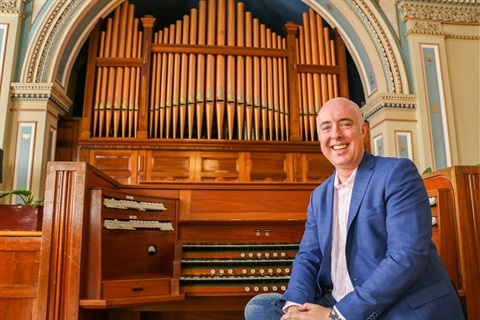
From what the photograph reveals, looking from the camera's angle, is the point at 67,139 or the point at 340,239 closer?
the point at 340,239

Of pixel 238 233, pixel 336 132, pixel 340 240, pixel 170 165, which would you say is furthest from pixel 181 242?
pixel 170 165

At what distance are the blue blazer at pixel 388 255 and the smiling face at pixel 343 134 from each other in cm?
6

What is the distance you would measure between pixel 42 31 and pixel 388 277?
4.98 metres

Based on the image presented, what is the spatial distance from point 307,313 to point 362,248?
0.33 meters

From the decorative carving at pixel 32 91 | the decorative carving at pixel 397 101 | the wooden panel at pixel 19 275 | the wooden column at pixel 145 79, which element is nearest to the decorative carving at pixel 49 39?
the decorative carving at pixel 32 91

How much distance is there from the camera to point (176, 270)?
2.73 metres

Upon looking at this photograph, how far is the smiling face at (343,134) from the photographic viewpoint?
1715mm

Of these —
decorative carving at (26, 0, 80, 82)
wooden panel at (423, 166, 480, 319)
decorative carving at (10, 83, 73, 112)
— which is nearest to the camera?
wooden panel at (423, 166, 480, 319)

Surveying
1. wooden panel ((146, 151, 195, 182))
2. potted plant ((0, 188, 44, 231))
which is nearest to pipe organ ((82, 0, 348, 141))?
wooden panel ((146, 151, 195, 182))

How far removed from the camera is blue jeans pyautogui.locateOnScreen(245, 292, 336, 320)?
5.54ft

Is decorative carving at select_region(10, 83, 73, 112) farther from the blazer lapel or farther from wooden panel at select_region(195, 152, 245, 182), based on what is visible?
the blazer lapel

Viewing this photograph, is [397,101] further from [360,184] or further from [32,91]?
[32,91]

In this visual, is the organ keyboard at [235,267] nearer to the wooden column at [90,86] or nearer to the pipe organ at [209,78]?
the pipe organ at [209,78]

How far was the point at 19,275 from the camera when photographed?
236 centimetres
